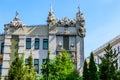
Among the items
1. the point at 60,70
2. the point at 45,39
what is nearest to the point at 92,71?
the point at 60,70

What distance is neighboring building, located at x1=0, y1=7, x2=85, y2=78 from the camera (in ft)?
158

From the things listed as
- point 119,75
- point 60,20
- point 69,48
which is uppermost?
point 60,20

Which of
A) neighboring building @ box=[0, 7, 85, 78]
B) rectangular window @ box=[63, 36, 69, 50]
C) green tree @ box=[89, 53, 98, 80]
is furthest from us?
rectangular window @ box=[63, 36, 69, 50]

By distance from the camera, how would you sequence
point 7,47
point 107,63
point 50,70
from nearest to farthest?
1. point 107,63
2. point 50,70
3. point 7,47

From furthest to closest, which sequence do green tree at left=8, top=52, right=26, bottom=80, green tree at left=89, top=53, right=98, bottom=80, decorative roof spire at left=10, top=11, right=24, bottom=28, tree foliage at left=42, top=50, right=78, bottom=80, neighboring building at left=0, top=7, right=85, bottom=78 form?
decorative roof spire at left=10, top=11, right=24, bottom=28, neighboring building at left=0, top=7, right=85, bottom=78, tree foliage at left=42, top=50, right=78, bottom=80, green tree at left=89, top=53, right=98, bottom=80, green tree at left=8, top=52, right=26, bottom=80

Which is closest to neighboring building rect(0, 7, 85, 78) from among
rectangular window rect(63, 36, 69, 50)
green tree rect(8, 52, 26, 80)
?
rectangular window rect(63, 36, 69, 50)

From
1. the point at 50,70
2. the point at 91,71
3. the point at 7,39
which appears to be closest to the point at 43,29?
the point at 7,39

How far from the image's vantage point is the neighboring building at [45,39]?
48.0 metres

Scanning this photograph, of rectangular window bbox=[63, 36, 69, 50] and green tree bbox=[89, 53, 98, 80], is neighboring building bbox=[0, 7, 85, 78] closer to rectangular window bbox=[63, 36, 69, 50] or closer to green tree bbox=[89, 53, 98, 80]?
rectangular window bbox=[63, 36, 69, 50]

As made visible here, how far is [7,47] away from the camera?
48.0 metres

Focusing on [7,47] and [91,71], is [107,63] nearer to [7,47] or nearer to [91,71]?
[91,71]

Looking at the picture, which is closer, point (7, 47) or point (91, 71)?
point (91, 71)

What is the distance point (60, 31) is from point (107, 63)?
1606cm

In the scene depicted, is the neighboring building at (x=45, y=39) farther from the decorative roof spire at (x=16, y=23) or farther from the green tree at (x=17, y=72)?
the green tree at (x=17, y=72)
